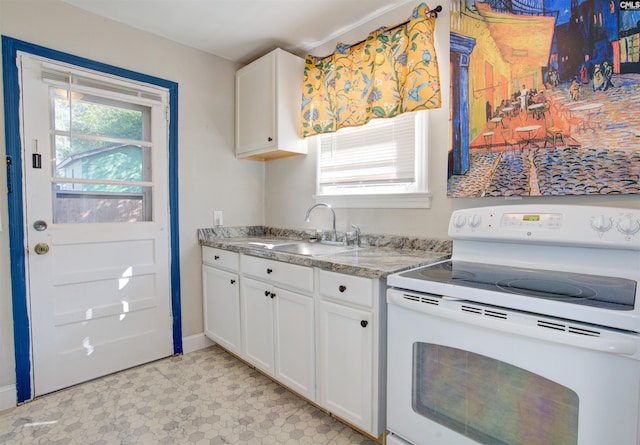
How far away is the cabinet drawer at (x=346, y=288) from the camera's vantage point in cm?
146

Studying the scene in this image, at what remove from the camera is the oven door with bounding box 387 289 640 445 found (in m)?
0.90

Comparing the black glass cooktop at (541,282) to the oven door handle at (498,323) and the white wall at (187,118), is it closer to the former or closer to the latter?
the oven door handle at (498,323)

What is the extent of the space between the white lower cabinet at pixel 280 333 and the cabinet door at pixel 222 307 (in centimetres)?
11

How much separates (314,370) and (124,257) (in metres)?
1.50

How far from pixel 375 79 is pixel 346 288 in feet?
4.21

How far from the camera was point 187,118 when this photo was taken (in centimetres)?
253

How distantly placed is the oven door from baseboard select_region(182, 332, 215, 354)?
1.74 metres

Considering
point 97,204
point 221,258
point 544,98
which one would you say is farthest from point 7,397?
point 544,98

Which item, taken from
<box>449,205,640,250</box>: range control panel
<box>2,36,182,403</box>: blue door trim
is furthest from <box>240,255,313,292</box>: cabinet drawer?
<box>2,36,182,403</box>: blue door trim

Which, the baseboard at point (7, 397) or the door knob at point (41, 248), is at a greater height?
the door knob at point (41, 248)

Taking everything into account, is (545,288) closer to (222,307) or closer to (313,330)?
(313,330)

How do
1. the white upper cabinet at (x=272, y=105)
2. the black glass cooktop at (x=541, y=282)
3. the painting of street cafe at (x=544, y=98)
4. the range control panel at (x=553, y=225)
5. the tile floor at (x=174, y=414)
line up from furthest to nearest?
the white upper cabinet at (x=272, y=105)
the tile floor at (x=174, y=414)
the painting of street cafe at (x=544, y=98)
the range control panel at (x=553, y=225)
the black glass cooktop at (x=541, y=282)

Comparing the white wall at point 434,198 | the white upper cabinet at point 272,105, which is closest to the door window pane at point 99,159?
the white upper cabinet at point 272,105

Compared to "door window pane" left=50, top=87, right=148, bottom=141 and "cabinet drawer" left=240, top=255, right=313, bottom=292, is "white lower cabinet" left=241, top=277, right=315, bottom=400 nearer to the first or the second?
"cabinet drawer" left=240, top=255, right=313, bottom=292
